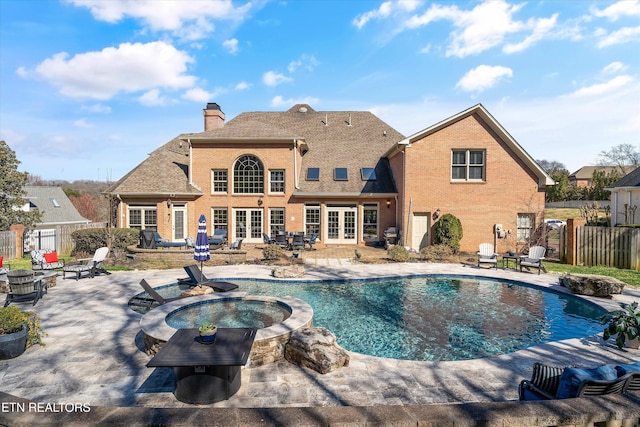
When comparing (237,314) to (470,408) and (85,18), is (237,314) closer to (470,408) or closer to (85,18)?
(470,408)

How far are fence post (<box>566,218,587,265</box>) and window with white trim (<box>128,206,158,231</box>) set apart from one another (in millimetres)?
23280

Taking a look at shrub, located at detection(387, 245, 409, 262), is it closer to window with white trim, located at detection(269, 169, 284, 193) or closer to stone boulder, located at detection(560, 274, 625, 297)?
stone boulder, located at detection(560, 274, 625, 297)

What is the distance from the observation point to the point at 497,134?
19625mm

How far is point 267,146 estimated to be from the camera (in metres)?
21.9

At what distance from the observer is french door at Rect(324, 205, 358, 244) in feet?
73.2

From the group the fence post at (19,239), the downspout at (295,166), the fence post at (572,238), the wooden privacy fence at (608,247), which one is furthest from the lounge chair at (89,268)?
the wooden privacy fence at (608,247)

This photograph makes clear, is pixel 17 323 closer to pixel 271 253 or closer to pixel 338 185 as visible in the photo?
pixel 271 253

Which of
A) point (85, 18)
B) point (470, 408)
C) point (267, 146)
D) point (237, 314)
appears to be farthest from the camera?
point (267, 146)

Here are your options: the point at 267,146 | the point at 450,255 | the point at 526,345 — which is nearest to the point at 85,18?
the point at 267,146

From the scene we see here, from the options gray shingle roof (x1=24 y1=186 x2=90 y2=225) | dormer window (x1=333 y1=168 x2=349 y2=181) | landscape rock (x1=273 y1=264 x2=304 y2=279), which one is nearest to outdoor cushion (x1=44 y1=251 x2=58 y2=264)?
landscape rock (x1=273 y1=264 x2=304 y2=279)

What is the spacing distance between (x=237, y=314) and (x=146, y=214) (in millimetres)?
15596

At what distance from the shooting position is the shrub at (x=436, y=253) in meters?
17.4

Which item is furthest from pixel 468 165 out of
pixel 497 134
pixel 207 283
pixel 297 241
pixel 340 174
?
pixel 207 283

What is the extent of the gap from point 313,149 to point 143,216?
41.4ft
